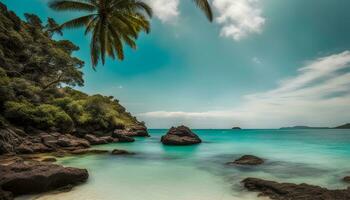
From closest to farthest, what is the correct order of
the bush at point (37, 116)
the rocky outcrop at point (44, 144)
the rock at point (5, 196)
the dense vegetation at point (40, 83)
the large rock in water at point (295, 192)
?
the rock at point (5, 196), the large rock in water at point (295, 192), the rocky outcrop at point (44, 144), the bush at point (37, 116), the dense vegetation at point (40, 83)

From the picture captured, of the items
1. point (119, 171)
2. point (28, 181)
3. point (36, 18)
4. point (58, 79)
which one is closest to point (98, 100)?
point (58, 79)

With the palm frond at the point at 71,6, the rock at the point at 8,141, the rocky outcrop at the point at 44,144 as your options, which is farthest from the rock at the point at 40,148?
the palm frond at the point at 71,6

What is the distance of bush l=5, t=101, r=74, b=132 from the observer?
1919cm

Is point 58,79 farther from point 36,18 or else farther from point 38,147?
point 36,18

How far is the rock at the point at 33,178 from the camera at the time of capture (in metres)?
6.73

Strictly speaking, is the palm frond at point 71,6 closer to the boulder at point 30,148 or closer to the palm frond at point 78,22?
the palm frond at point 78,22

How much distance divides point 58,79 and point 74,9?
20.1 metres

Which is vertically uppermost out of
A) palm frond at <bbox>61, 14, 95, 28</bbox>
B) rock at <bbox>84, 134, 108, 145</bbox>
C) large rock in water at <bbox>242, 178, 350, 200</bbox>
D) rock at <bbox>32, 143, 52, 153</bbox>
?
palm frond at <bbox>61, 14, 95, 28</bbox>

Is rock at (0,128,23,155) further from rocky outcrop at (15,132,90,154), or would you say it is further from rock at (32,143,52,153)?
rock at (32,143,52,153)

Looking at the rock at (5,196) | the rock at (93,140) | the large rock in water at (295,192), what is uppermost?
the rock at (93,140)

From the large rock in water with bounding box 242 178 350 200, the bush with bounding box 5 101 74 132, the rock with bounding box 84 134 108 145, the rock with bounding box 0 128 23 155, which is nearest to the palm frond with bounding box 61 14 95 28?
the rock with bounding box 0 128 23 155

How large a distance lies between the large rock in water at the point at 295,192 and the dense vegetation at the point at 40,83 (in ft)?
68.5

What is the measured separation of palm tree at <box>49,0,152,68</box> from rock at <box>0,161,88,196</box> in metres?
8.24

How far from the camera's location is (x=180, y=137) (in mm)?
30578
